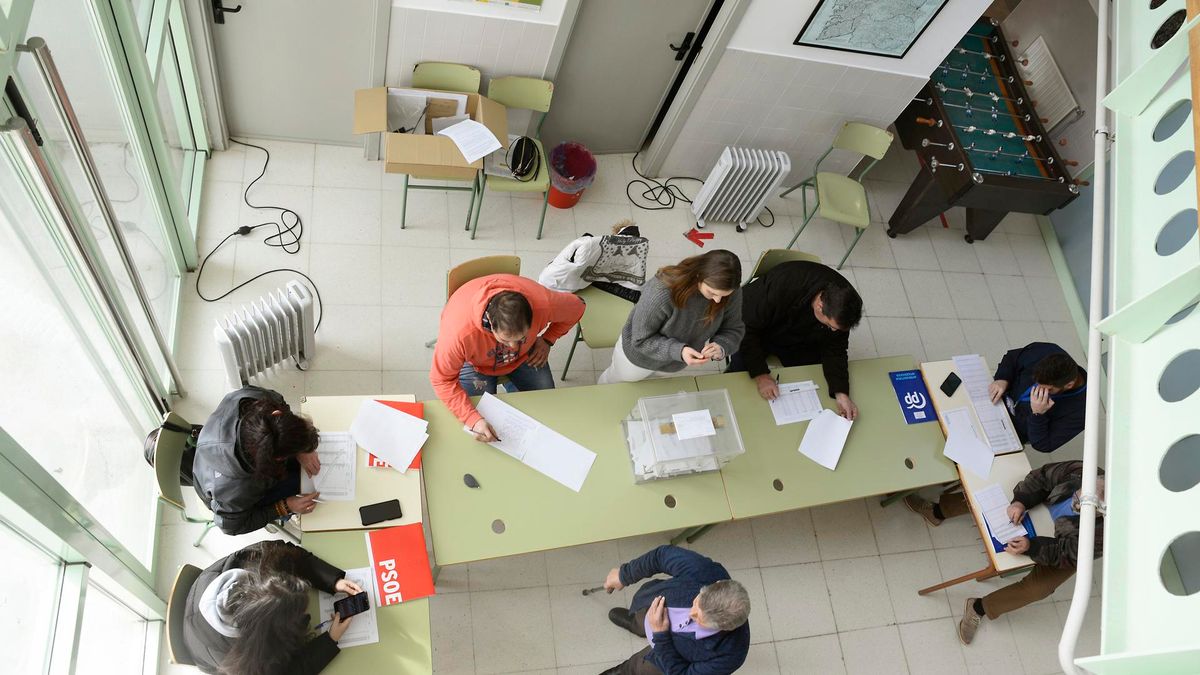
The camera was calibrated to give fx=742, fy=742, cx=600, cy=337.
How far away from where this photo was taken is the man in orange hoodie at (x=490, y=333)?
332 centimetres

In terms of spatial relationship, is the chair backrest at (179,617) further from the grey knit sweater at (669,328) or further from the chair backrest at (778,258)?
the chair backrest at (778,258)

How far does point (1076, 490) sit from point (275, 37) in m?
5.41

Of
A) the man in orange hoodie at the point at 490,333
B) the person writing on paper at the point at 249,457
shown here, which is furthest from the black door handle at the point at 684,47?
the person writing on paper at the point at 249,457

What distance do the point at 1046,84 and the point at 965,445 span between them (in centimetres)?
408

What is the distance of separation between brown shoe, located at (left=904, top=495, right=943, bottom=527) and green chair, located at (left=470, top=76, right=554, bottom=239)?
3.31 m

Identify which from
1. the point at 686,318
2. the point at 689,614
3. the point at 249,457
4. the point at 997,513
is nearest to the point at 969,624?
the point at 997,513

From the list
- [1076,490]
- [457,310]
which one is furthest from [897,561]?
[457,310]

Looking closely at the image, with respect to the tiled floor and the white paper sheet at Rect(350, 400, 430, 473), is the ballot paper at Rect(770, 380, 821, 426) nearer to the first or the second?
the tiled floor

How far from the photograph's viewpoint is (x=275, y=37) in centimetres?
473

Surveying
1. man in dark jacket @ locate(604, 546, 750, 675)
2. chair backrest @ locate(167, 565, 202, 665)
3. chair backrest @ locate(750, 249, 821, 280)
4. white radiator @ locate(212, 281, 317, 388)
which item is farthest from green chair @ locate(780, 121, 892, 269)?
chair backrest @ locate(167, 565, 202, 665)

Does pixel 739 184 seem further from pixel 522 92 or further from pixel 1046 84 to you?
pixel 1046 84

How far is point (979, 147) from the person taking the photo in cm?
589

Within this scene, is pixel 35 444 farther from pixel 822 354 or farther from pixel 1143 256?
pixel 822 354

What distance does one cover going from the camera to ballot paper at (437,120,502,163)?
4.82 meters
